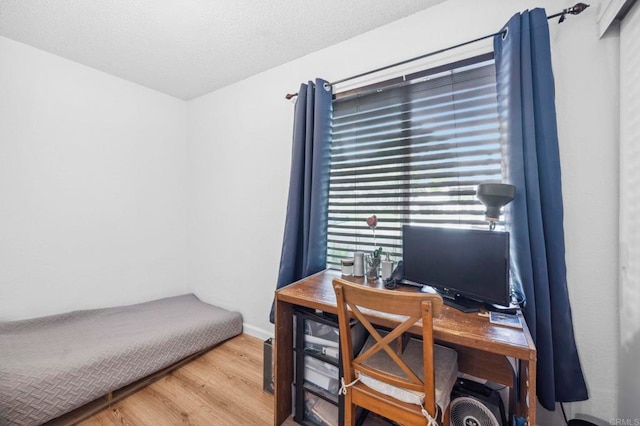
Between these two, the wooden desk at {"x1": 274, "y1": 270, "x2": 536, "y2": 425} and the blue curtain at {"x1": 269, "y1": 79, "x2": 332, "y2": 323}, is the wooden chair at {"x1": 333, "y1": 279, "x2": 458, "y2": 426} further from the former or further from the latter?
the blue curtain at {"x1": 269, "y1": 79, "x2": 332, "y2": 323}

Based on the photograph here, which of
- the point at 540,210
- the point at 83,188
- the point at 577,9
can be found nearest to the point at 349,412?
the point at 540,210

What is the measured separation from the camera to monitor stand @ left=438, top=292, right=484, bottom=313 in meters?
1.23

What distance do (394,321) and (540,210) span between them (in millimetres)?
861

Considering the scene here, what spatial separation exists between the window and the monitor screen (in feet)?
0.93

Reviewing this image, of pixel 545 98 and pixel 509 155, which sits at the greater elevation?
pixel 545 98

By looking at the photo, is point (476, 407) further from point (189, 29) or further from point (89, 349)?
point (189, 29)

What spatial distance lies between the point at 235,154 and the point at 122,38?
1.16 m

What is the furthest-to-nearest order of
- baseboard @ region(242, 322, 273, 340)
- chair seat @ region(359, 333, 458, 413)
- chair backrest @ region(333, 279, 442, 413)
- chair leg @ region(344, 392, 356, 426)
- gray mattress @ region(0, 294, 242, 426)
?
baseboard @ region(242, 322, 273, 340), gray mattress @ region(0, 294, 242, 426), chair leg @ region(344, 392, 356, 426), chair seat @ region(359, 333, 458, 413), chair backrest @ region(333, 279, 442, 413)

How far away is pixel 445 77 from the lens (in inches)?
65.7

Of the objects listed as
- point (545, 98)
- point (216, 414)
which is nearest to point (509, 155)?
point (545, 98)

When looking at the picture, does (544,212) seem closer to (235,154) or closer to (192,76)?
(235,154)

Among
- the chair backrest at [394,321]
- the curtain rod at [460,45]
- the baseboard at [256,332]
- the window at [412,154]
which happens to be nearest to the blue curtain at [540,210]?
the curtain rod at [460,45]

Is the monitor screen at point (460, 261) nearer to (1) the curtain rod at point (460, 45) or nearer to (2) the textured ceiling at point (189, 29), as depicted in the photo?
(1) the curtain rod at point (460, 45)

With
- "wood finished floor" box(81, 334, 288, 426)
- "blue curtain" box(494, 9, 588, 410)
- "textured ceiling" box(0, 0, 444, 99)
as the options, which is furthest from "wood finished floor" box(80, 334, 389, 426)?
"textured ceiling" box(0, 0, 444, 99)
